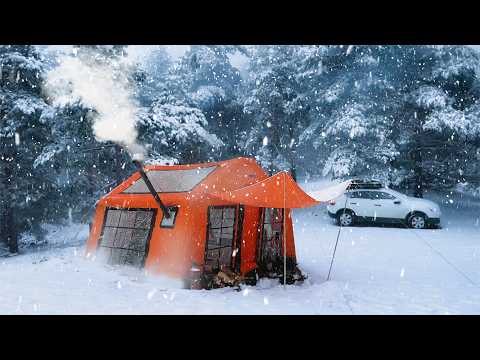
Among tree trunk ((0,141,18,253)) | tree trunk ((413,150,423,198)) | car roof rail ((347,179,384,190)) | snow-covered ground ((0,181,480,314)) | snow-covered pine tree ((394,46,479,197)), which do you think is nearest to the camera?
snow-covered ground ((0,181,480,314))

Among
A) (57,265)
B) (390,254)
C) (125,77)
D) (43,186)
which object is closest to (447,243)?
(390,254)

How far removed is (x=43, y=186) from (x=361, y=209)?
12139mm

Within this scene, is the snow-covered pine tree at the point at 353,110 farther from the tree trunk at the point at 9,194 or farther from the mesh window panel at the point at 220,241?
the tree trunk at the point at 9,194

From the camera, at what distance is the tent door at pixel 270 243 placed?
798 cm

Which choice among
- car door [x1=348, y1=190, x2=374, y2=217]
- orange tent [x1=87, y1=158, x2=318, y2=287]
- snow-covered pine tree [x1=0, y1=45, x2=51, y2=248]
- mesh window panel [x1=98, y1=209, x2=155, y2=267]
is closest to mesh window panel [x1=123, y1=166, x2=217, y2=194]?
orange tent [x1=87, y1=158, x2=318, y2=287]

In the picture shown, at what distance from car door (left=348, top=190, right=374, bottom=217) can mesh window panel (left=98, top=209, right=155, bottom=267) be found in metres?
9.19

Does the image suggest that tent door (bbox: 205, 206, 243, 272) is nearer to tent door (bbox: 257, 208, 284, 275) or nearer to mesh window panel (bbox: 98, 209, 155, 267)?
tent door (bbox: 257, 208, 284, 275)

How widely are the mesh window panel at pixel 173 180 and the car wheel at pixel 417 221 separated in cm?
901

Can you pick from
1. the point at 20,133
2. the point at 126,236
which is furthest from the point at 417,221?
the point at 20,133

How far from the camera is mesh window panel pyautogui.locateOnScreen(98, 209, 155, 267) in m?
7.40

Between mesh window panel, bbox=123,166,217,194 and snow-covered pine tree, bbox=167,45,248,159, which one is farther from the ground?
snow-covered pine tree, bbox=167,45,248,159

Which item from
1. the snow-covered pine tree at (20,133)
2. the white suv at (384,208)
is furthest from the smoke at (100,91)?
the white suv at (384,208)

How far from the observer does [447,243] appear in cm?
1144

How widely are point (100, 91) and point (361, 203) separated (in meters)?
10.1
